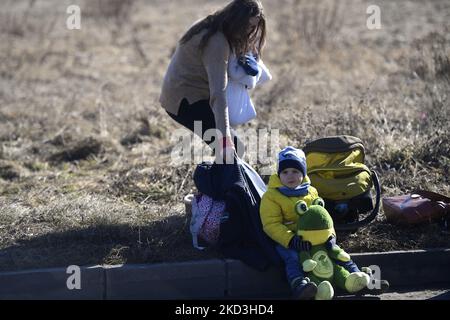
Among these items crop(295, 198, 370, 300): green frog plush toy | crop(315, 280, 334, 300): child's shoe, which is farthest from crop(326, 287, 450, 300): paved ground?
crop(315, 280, 334, 300): child's shoe

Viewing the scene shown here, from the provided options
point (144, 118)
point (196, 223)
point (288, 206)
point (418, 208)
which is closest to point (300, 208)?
point (288, 206)

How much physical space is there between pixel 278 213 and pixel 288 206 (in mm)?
80

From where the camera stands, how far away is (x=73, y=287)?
5289 mm

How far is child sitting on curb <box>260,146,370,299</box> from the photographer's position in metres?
5.38

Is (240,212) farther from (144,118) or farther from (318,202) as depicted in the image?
(144,118)

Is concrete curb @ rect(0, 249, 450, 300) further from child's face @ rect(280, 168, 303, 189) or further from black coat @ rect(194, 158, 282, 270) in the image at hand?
child's face @ rect(280, 168, 303, 189)

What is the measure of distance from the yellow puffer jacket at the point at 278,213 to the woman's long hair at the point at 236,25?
0.96 m

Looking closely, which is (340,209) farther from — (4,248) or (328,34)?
(328,34)

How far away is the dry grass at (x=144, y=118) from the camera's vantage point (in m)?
5.95

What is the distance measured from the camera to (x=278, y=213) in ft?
18.1

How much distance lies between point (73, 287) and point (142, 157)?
9.92 ft

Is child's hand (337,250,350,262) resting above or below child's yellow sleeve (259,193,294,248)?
below

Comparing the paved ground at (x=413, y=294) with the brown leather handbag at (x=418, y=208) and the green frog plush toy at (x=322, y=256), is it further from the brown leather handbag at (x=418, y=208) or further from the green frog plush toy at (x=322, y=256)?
the brown leather handbag at (x=418, y=208)

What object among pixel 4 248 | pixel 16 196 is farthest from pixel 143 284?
pixel 16 196
